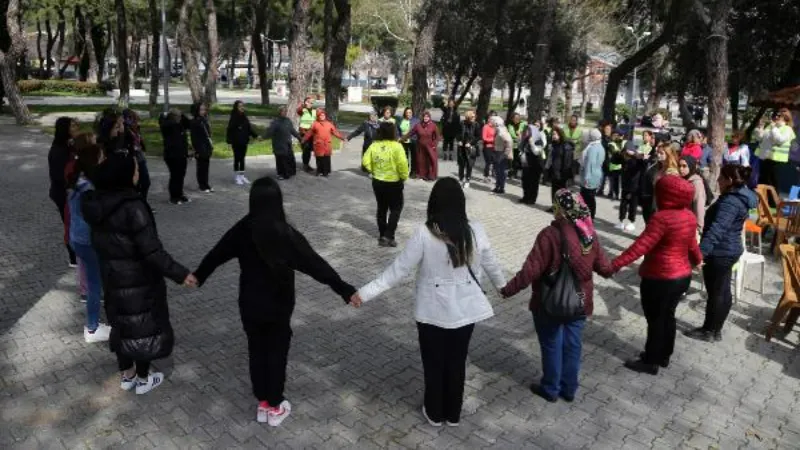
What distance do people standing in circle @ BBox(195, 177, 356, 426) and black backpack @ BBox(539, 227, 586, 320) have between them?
139cm

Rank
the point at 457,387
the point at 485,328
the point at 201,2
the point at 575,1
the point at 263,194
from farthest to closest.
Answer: the point at 201,2 → the point at 575,1 → the point at 485,328 → the point at 457,387 → the point at 263,194

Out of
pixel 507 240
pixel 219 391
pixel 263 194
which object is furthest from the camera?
pixel 507 240

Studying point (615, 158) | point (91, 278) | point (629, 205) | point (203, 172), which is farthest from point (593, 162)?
point (91, 278)

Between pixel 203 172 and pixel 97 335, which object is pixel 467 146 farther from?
pixel 97 335

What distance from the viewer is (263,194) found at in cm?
396

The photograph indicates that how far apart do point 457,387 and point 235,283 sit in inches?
150

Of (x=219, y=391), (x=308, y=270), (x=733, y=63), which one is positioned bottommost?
(x=219, y=391)

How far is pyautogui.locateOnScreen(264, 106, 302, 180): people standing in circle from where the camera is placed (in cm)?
1367

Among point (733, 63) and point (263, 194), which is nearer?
point (263, 194)

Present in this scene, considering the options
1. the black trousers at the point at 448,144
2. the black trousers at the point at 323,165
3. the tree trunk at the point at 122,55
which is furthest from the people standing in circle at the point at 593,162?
the tree trunk at the point at 122,55

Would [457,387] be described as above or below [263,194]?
below

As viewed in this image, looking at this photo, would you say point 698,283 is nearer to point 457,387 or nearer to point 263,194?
point 457,387

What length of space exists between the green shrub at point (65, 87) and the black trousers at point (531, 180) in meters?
37.5

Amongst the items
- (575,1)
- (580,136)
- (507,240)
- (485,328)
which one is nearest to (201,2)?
(575,1)
